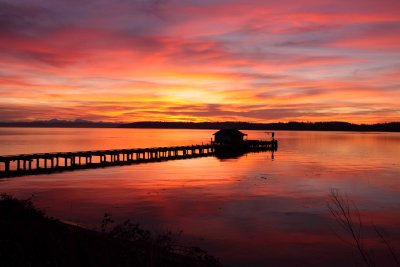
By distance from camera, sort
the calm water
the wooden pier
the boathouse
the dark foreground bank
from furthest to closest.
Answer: the boathouse, the wooden pier, the calm water, the dark foreground bank

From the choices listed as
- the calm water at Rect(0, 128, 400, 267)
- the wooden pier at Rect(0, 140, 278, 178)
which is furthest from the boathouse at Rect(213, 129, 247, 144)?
the calm water at Rect(0, 128, 400, 267)

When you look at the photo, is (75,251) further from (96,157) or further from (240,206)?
(96,157)

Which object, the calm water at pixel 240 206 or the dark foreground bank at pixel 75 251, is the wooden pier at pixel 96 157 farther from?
the dark foreground bank at pixel 75 251

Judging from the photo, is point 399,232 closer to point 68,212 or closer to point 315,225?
point 315,225

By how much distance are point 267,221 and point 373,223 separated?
5.76 metres

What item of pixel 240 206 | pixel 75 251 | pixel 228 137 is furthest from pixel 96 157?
pixel 75 251

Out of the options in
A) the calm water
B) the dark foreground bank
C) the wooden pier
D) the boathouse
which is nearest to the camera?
the dark foreground bank

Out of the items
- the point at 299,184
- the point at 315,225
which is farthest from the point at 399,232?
the point at 299,184

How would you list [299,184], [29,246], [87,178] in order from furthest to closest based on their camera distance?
[87,178] → [299,184] → [29,246]

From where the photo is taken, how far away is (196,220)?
21.5m

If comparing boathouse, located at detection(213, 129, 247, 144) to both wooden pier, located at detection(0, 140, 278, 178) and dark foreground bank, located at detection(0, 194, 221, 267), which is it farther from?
dark foreground bank, located at detection(0, 194, 221, 267)

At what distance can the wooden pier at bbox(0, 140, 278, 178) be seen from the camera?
42.6 meters

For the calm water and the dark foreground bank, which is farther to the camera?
the calm water

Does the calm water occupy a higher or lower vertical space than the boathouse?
lower
